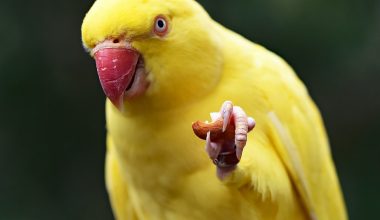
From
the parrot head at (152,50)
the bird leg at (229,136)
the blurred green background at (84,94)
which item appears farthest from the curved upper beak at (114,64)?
the blurred green background at (84,94)

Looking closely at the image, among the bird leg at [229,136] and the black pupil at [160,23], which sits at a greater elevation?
the black pupil at [160,23]

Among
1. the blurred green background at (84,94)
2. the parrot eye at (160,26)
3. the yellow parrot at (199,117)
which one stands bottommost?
the blurred green background at (84,94)

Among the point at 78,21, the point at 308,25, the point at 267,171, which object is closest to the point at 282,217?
the point at 267,171

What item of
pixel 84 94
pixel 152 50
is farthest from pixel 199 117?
pixel 84 94

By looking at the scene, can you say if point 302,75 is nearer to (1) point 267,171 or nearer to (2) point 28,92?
(2) point 28,92

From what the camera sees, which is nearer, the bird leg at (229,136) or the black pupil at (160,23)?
the bird leg at (229,136)

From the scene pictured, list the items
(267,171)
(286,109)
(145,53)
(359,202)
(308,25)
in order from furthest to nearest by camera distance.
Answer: (359,202)
(308,25)
(286,109)
(267,171)
(145,53)

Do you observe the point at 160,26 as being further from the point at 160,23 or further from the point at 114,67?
the point at 114,67

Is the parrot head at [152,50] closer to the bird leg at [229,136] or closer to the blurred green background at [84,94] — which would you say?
the bird leg at [229,136]
